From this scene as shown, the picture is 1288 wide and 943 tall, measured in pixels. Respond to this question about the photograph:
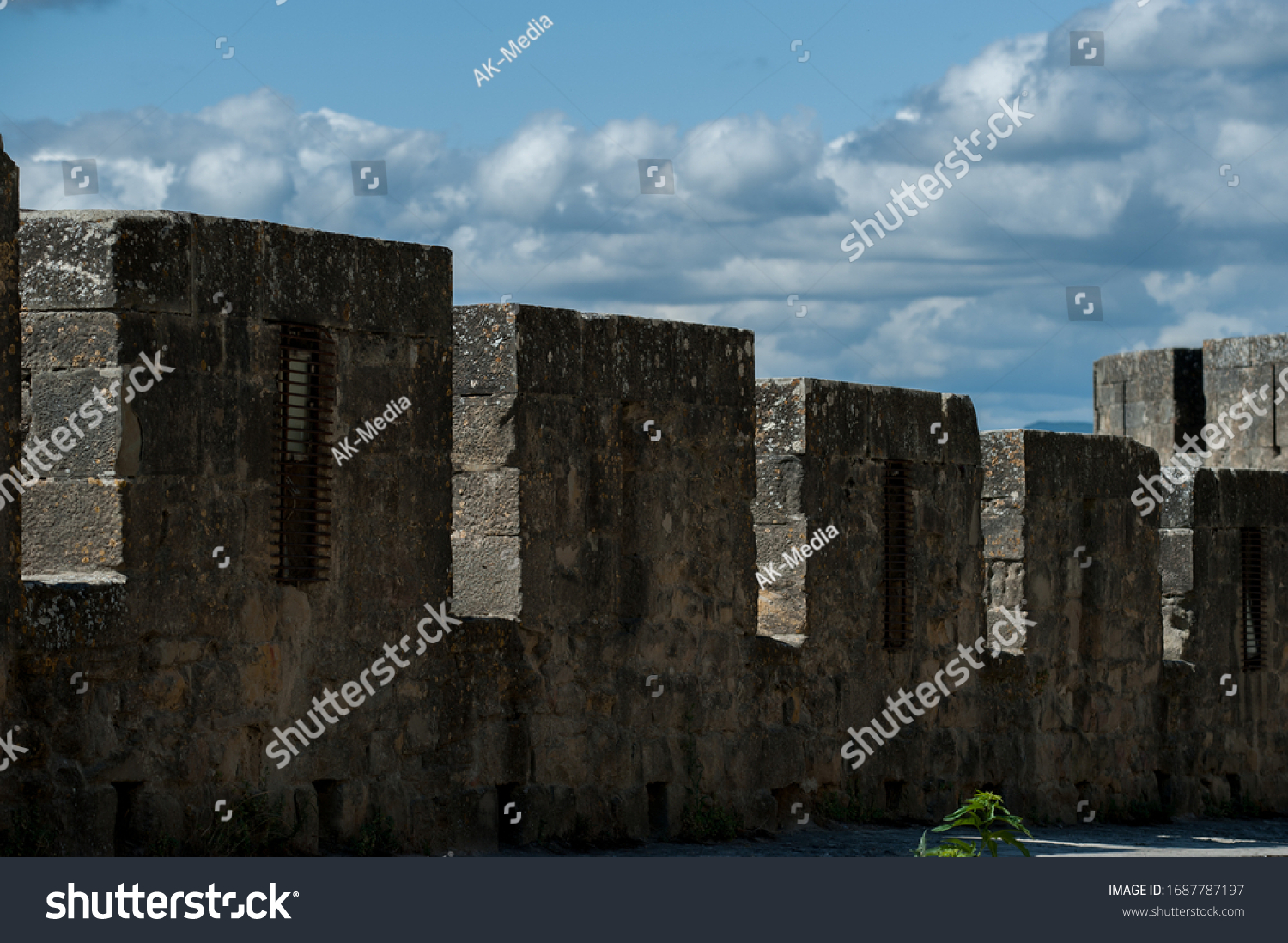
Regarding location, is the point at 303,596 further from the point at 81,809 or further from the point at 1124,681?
the point at 1124,681

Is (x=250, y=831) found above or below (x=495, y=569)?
below

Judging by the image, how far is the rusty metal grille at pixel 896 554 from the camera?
10.6 meters

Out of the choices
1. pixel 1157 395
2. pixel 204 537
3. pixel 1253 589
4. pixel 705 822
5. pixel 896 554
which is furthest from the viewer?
pixel 1157 395

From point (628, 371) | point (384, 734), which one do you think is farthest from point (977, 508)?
point (384, 734)

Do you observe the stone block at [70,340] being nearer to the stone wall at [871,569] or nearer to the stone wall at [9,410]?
the stone wall at [9,410]

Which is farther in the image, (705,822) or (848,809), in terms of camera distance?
(848,809)

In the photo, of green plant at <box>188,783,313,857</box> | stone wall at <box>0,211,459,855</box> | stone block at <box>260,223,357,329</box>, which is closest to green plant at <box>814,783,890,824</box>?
stone wall at <box>0,211,459,855</box>

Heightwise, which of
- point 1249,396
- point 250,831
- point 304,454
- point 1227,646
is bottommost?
point 250,831

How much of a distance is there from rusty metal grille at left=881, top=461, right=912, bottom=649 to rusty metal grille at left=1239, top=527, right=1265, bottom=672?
456 centimetres

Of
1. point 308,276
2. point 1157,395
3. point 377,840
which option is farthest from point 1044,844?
point 1157,395

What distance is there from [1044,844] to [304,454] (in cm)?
481

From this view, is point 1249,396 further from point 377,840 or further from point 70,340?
point 70,340

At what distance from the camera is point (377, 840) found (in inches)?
292

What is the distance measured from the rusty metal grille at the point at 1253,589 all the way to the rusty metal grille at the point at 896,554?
15.0ft
